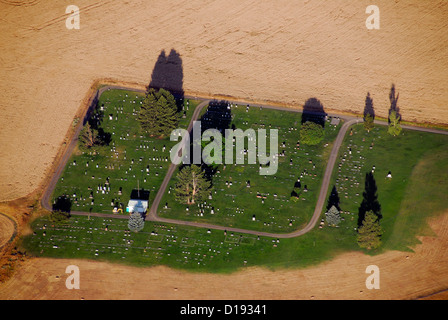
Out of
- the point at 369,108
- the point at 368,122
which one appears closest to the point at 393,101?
the point at 369,108

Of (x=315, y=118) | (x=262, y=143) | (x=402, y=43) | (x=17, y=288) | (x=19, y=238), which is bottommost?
(x=17, y=288)

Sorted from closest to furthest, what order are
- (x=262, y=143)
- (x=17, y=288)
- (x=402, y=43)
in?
1. (x=17, y=288)
2. (x=262, y=143)
3. (x=402, y=43)

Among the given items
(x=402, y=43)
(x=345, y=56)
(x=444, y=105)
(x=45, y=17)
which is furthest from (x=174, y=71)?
(x=444, y=105)

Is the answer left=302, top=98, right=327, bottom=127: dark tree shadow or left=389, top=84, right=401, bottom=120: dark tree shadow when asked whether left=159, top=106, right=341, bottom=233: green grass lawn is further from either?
left=389, top=84, right=401, bottom=120: dark tree shadow

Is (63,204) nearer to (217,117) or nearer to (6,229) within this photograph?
(6,229)

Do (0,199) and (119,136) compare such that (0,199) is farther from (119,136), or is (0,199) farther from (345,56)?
(345,56)

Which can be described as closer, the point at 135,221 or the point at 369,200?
the point at 135,221

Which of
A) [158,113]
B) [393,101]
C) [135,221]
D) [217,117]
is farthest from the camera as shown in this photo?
[393,101]
